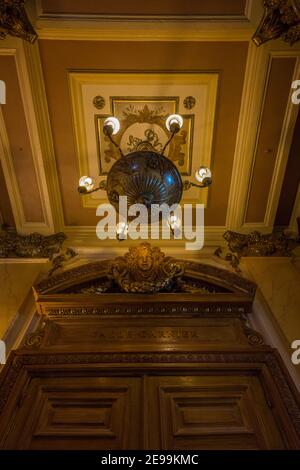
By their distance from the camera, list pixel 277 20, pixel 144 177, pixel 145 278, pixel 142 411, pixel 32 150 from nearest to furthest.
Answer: pixel 142 411 → pixel 144 177 → pixel 277 20 → pixel 145 278 → pixel 32 150

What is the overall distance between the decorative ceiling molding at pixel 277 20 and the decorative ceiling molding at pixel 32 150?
221cm

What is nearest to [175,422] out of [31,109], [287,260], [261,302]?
[261,302]

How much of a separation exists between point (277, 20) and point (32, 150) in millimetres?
2751

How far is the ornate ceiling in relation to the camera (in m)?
2.86

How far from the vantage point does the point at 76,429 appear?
191 cm

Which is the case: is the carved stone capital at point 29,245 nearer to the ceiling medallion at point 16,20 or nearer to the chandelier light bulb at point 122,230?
the chandelier light bulb at point 122,230

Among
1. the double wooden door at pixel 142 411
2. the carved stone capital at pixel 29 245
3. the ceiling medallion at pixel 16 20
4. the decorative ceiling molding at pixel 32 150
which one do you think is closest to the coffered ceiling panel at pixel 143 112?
the decorative ceiling molding at pixel 32 150

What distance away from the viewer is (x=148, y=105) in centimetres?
330

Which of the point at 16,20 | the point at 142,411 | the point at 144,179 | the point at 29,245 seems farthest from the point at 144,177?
the point at 29,245

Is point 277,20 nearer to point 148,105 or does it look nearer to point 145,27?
point 145,27

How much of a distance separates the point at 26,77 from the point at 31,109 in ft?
1.00

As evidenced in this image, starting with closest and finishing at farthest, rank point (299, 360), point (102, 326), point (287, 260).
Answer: point (299, 360) < point (102, 326) < point (287, 260)

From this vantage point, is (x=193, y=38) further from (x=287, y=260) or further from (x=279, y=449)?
(x=279, y=449)
